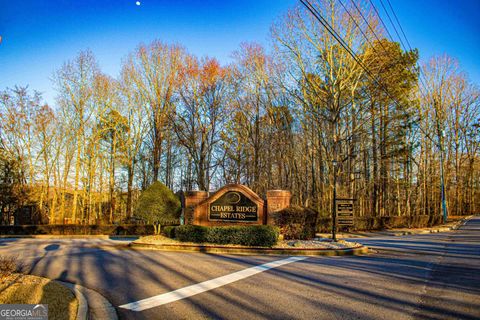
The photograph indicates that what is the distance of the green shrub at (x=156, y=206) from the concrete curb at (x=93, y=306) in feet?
34.0

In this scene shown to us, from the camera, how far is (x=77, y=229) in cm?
2231

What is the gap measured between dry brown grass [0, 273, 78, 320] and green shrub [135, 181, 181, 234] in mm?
10178

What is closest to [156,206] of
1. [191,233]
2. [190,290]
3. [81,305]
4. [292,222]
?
[191,233]

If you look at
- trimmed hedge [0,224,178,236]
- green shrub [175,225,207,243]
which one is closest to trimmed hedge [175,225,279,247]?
green shrub [175,225,207,243]

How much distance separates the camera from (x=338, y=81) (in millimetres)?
20625

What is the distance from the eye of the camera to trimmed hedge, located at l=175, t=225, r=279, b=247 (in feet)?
40.6

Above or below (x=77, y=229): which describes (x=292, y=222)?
above

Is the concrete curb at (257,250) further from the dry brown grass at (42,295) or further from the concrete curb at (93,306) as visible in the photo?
the dry brown grass at (42,295)

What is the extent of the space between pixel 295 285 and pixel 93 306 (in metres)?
3.66

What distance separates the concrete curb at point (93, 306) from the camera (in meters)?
4.70

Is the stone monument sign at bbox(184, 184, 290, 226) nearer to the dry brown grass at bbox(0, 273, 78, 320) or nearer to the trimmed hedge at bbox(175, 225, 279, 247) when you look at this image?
the trimmed hedge at bbox(175, 225, 279, 247)

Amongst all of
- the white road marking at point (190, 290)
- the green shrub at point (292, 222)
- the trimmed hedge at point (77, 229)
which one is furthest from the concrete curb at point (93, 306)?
the trimmed hedge at point (77, 229)

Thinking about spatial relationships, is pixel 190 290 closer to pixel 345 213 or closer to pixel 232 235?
pixel 232 235

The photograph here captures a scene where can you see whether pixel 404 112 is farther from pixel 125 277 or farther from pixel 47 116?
pixel 47 116
